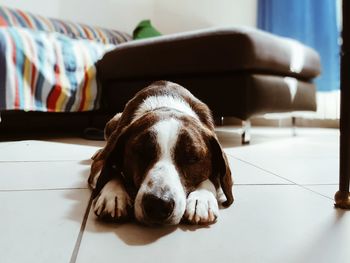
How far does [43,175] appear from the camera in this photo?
1364 millimetres

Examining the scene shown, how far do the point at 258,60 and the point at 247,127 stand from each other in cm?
42

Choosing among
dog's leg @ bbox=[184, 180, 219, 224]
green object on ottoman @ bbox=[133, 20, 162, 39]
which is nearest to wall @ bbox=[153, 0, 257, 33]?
green object on ottoman @ bbox=[133, 20, 162, 39]

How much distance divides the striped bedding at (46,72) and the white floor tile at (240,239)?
169cm

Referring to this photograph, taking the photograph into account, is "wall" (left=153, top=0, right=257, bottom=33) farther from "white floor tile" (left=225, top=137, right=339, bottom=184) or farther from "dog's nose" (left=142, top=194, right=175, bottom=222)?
"dog's nose" (left=142, top=194, right=175, bottom=222)

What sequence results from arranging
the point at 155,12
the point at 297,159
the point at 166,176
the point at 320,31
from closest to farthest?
the point at 166,176 < the point at 297,159 < the point at 320,31 < the point at 155,12

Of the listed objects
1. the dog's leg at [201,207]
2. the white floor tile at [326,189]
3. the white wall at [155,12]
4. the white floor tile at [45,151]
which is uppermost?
the white wall at [155,12]

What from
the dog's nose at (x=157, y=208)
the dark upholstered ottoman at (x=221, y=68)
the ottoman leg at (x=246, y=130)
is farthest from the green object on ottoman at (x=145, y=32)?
the dog's nose at (x=157, y=208)

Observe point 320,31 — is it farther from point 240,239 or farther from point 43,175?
point 240,239

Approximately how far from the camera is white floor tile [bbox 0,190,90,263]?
2.21 feet

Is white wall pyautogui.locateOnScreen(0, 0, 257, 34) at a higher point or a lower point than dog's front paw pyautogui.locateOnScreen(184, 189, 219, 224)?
higher

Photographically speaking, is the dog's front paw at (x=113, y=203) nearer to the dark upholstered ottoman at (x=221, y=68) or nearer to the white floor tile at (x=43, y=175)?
the white floor tile at (x=43, y=175)

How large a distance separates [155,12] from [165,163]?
4.28 meters

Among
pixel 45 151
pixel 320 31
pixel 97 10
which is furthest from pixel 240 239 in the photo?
pixel 97 10

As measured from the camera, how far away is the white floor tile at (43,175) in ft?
3.98
